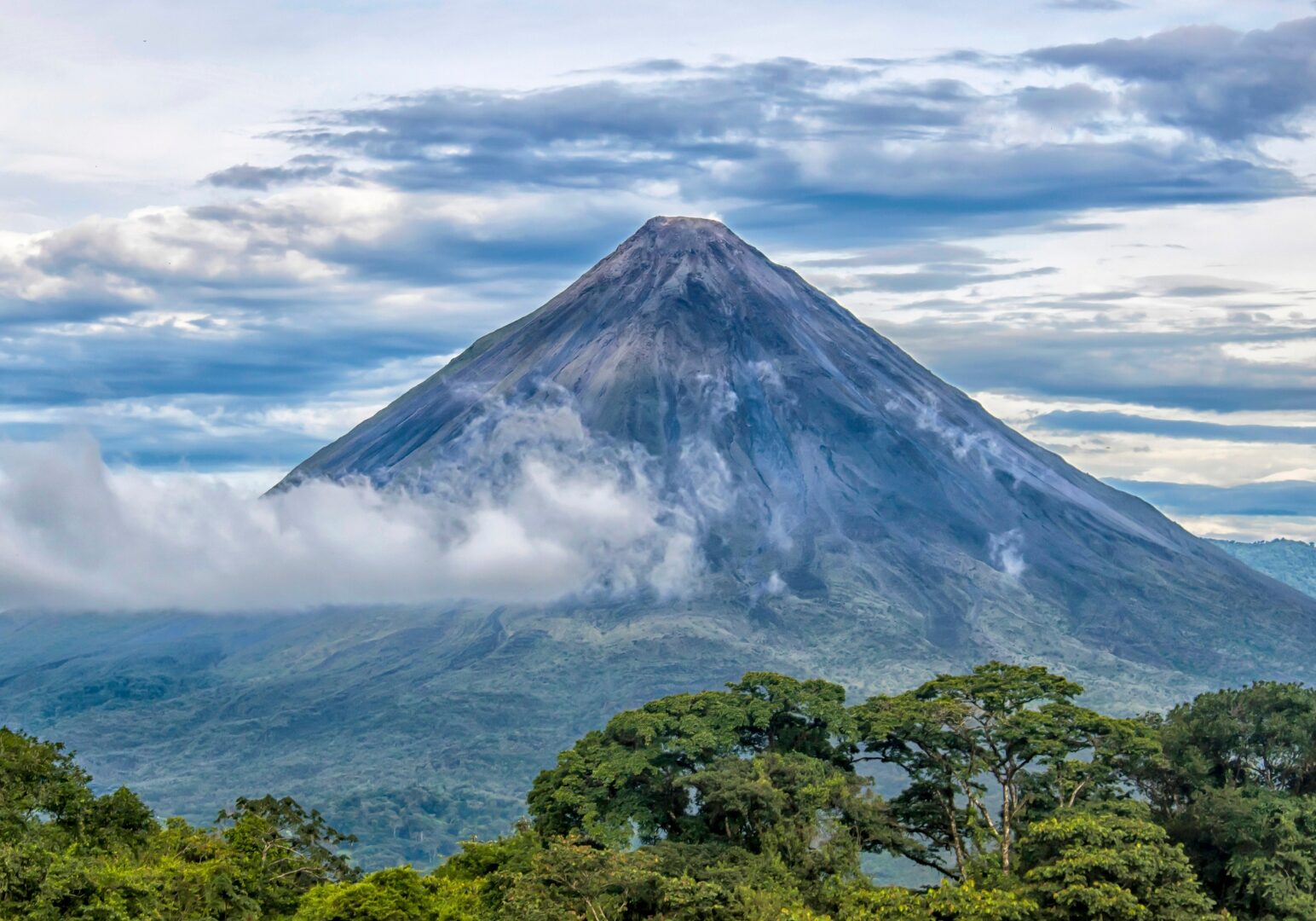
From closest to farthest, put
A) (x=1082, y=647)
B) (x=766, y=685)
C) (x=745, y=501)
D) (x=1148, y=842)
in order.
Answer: (x=1148, y=842) → (x=766, y=685) → (x=1082, y=647) → (x=745, y=501)

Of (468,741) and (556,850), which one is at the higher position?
(556,850)

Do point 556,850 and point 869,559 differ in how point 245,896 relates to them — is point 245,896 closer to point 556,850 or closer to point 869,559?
point 556,850

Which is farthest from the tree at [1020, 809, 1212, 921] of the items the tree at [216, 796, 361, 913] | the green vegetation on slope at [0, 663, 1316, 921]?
the tree at [216, 796, 361, 913]

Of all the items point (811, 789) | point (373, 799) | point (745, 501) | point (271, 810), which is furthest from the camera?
point (745, 501)

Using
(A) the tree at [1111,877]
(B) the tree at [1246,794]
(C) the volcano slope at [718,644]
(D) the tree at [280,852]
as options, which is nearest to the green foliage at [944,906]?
(A) the tree at [1111,877]

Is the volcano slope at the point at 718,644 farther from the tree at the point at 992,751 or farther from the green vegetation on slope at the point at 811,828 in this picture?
the tree at the point at 992,751

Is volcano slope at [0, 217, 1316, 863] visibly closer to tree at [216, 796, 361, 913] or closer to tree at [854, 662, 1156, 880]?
tree at [216, 796, 361, 913]

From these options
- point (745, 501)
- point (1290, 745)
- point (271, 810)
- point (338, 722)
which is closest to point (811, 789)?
point (1290, 745)

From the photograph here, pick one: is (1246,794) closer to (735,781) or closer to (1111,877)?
(1111,877)

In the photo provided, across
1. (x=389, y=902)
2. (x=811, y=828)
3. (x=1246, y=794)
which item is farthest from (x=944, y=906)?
(x=389, y=902)
